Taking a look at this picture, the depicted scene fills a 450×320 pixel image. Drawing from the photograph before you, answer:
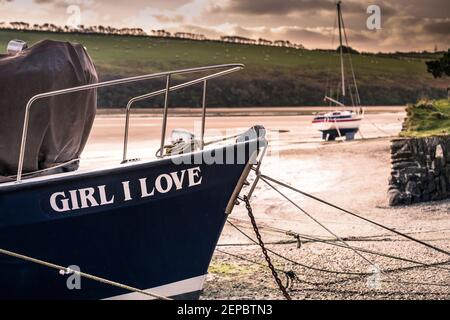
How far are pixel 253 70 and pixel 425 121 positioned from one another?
234 feet

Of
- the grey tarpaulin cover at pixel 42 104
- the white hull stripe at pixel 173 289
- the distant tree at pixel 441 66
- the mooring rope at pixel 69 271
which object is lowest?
the white hull stripe at pixel 173 289

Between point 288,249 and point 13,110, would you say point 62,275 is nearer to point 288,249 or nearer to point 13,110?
point 13,110

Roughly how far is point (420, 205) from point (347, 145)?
10857 millimetres

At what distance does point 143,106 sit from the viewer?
60938 mm

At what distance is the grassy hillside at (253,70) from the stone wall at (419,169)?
4926 cm

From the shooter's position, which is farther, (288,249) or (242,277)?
(288,249)

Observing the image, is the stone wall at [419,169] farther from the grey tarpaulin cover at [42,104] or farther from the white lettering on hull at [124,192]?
the grey tarpaulin cover at [42,104]

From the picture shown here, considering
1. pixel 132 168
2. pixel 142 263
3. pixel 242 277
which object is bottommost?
pixel 242 277

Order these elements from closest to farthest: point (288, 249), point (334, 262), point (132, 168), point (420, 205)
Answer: point (132, 168)
point (334, 262)
point (288, 249)
point (420, 205)

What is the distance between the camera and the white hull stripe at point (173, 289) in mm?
7137

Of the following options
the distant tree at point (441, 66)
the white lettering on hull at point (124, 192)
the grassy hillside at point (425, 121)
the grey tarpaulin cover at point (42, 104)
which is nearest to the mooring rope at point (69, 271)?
the white lettering on hull at point (124, 192)

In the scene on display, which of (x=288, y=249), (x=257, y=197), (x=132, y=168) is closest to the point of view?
(x=132, y=168)

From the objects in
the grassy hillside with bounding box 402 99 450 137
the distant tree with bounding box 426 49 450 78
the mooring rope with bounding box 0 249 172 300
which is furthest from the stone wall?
the distant tree with bounding box 426 49 450 78

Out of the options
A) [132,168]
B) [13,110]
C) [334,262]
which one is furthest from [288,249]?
[13,110]
